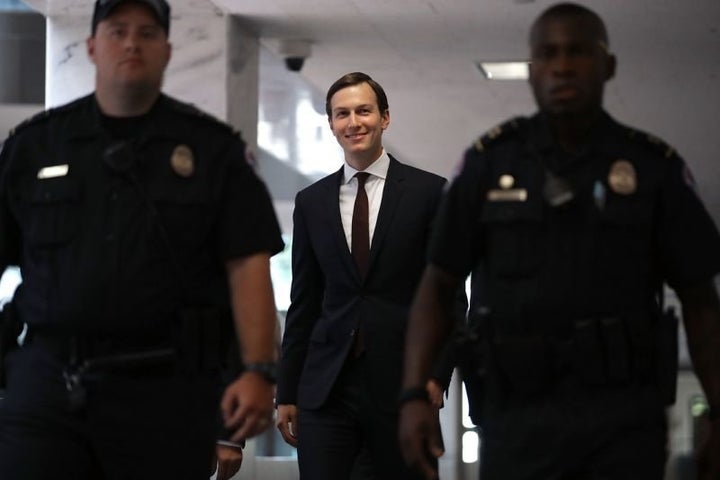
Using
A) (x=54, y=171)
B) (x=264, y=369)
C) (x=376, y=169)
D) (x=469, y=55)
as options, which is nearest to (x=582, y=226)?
(x=264, y=369)

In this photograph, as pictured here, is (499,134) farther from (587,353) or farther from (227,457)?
(227,457)

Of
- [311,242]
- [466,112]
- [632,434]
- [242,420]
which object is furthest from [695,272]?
[466,112]

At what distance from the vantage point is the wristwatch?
3502 millimetres

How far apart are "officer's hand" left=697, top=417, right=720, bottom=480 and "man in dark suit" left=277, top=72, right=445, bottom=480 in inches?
67.8

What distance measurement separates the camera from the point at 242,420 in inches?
135

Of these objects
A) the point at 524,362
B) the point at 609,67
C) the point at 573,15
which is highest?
the point at 573,15

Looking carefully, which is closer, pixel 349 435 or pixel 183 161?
pixel 183 161

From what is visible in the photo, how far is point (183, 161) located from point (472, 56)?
6.90 meters

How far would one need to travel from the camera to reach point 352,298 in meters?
5.09

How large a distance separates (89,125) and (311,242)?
168cm

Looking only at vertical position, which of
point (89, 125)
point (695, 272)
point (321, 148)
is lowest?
point (695, 272)

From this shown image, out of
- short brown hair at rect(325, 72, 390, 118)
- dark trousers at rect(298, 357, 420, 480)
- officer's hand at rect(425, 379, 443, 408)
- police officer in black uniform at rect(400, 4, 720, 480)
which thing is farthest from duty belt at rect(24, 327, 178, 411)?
short brown hair at rect(325, 72, 390, 118)

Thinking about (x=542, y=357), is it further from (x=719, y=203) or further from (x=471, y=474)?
(x=719, y=203)

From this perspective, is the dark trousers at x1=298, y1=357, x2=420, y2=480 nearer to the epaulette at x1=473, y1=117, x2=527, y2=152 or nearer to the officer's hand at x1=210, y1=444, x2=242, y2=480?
the officer's hand at x1=210, y1=444, x2=242, y2=480
